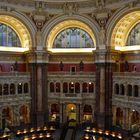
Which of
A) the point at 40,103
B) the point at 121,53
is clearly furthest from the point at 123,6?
the point at 40,103

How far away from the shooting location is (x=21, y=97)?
42312 mm

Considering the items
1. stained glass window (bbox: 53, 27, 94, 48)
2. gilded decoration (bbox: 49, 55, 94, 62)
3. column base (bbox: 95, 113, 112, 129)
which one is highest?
stained glass window (bbox: 53, 27, 94, 48)

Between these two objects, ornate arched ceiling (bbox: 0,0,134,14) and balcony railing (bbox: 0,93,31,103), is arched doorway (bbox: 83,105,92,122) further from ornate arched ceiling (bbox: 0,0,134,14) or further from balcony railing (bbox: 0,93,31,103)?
ornate arched ceiling (bbox: 0,0,134,14)

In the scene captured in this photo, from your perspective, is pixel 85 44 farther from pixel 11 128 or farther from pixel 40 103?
pixel 11 128

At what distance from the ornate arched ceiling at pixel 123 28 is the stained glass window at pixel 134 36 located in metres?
0.50

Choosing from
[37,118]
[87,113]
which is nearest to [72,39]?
[87,113]

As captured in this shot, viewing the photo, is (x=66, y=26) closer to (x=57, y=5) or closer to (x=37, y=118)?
(x=57, y=5)

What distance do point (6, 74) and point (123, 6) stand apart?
2127 centimetres

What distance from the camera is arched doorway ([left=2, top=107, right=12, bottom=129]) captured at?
1636 inches

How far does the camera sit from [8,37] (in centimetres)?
4519

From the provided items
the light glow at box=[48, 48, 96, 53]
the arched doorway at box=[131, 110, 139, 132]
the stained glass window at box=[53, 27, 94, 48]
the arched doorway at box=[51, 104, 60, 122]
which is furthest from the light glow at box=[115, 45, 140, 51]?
the arched doorway at box=[51, 104, 60, 122]

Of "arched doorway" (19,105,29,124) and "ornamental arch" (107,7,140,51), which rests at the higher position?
"ornamental arch" (107,7,140,51)

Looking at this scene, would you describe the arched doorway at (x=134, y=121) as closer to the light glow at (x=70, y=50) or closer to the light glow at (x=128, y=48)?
the light glow at (x=128, y=48)

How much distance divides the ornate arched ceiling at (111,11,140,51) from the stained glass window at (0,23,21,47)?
17253mm
